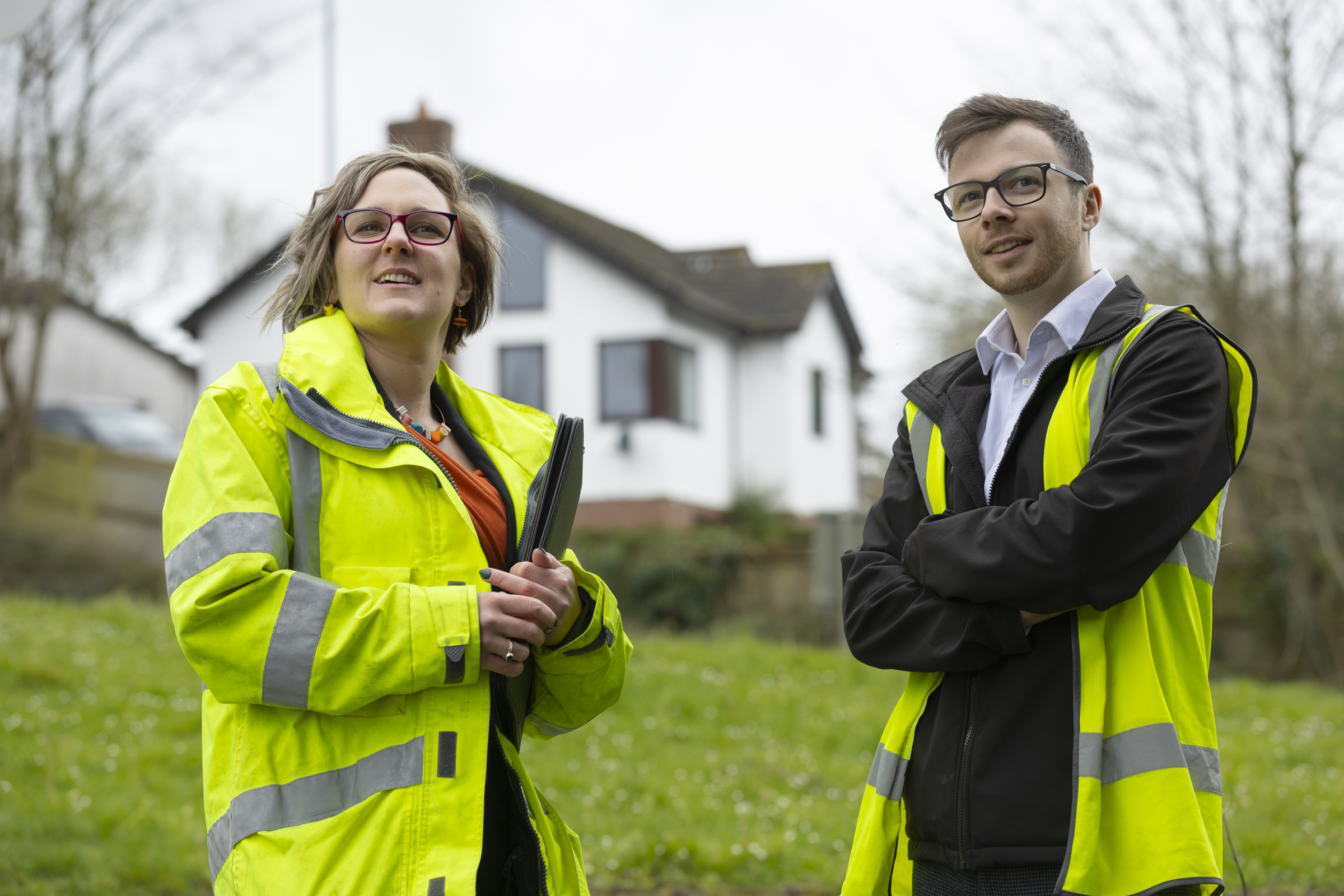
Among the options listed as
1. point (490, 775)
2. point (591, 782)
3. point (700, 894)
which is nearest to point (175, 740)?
point (591, 782)

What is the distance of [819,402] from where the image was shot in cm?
2823

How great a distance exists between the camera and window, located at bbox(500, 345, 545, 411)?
2455cm

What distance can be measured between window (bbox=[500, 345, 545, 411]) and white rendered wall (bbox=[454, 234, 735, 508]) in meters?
0.11

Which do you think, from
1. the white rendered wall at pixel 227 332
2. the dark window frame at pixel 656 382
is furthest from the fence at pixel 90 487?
the dark window frame at pixel 656 382

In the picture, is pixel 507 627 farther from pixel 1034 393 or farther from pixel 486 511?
pixel 1034 393

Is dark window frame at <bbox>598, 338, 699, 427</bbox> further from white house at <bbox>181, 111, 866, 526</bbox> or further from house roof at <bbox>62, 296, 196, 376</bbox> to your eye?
house roof at <bbox>62, 296, 196, 376</bbox>

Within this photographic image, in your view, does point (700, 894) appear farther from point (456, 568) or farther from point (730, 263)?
point (730, 263)

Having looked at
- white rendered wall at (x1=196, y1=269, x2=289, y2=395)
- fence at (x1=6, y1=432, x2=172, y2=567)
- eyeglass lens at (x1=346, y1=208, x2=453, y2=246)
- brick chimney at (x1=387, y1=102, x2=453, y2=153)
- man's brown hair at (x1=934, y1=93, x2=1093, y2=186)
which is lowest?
eyeglass lens at (x1=346, y1=208, x2=453, y2=246)

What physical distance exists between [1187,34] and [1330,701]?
7.50 m

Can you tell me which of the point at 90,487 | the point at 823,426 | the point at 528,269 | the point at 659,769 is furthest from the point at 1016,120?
the point at 823,426

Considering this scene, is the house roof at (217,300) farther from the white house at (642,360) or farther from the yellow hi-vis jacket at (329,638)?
the yellow hi-vis jacket at (329,638)

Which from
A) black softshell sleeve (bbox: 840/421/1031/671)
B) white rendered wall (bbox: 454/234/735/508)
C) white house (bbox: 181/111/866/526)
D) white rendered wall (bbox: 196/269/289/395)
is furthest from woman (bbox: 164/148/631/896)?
white rendered wall (bbox: 196/269/289/395)

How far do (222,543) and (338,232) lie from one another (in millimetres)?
823

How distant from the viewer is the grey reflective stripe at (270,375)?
2.65 meters
